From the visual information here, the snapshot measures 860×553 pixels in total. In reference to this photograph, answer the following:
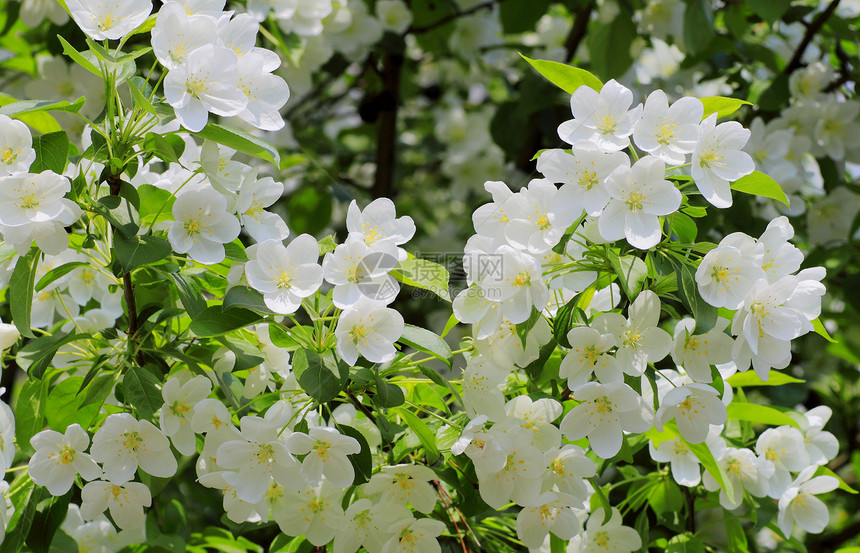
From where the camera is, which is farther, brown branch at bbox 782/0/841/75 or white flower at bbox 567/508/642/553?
brown branch at bbox 782/0/841/75

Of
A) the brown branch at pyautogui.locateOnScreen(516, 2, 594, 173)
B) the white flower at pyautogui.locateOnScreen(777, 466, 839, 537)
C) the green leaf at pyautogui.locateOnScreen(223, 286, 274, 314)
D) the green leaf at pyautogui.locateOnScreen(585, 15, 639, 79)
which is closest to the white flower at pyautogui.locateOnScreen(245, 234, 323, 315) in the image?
the green leaf at pyautogui.locateOnScreen(223, 286, 274, 314)

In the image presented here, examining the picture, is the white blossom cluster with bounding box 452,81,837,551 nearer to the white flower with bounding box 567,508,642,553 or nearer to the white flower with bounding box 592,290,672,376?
the white flower with bounding box 592,290,672,376

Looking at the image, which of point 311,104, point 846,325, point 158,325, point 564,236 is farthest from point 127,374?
point 311,104

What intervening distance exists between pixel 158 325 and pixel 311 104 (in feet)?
9.57

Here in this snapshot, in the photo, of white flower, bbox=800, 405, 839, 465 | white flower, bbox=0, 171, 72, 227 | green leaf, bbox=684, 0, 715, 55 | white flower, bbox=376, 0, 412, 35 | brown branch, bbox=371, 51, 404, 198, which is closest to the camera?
white flower, bbox=0, 171, 72, 227

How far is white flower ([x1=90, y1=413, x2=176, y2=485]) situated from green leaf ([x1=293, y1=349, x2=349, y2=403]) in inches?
11.3

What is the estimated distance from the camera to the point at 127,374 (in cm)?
130

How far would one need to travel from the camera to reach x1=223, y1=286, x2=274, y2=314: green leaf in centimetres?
121

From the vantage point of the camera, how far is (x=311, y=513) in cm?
139

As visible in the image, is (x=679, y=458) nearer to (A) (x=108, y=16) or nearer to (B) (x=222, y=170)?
(B) (x=222, y=170)

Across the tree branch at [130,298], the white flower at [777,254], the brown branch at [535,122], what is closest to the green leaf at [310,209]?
the brown branch at [535,122]

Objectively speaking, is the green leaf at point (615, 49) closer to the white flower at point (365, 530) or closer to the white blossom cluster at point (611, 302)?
the white blossom cluster at point (611, 302)

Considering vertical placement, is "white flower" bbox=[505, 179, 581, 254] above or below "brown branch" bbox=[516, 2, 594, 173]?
above

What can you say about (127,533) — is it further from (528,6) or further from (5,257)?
(528,6)
